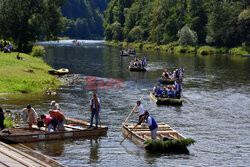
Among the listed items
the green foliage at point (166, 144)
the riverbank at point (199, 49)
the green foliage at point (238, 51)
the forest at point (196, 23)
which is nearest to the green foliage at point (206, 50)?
the riverbank at point (199, 49)

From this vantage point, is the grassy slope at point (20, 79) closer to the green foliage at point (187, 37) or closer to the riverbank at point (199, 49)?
the riverbank at point (199, 49)

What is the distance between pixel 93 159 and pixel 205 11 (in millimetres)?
117982

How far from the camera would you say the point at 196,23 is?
427ft

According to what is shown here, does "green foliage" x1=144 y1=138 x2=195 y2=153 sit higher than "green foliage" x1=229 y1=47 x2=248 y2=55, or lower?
lower

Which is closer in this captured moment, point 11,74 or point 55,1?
point 11,74

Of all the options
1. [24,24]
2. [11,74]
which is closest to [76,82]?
[11,74]

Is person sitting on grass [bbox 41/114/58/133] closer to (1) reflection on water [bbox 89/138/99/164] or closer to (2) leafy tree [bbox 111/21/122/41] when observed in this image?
(1) reflection on water [bbox 89/138/99/164]

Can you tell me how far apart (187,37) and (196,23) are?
10.3 meters

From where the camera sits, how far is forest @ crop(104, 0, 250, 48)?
116000 mm

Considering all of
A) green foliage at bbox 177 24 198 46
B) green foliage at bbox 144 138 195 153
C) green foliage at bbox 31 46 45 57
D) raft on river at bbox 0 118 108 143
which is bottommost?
green foliage at bbox 144 138 195 153

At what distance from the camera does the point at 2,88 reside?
4031cm

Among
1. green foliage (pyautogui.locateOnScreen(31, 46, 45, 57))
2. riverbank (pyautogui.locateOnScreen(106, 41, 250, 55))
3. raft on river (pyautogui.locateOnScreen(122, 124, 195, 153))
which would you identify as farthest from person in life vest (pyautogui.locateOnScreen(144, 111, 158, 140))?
riverbank (pyautogui.locateOnScreen(106, 41, 250, 55))

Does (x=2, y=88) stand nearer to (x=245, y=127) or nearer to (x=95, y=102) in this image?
(x=95, y=102)

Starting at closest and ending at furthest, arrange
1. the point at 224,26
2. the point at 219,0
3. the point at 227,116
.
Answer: the point at 227,116, the point at 224,26, the point at 219,0
